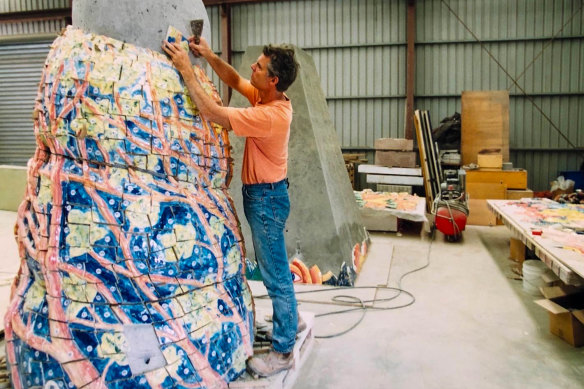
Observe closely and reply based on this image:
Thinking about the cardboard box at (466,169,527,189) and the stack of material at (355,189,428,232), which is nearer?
the stack of material at (355,189,428,232)

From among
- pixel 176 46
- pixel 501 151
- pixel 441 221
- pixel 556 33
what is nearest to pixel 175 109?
pixel 176 46

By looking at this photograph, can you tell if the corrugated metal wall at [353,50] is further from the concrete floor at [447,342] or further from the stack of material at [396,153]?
the concrete floor at [447,342]

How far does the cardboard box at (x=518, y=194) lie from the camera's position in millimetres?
9289

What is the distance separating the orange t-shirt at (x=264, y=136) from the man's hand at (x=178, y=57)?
0.32 metres

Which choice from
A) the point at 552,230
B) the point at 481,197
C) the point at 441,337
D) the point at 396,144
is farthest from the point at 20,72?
the point at 552,230

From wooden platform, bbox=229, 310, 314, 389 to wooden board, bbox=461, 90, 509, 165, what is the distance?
25.6ft

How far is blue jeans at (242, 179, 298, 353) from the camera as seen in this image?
2.81 meters

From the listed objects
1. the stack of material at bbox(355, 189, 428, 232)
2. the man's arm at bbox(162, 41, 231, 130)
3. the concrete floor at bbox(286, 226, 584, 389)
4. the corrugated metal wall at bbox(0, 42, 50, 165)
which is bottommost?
the concrete floor at bbox(286, 226, 584, 389)

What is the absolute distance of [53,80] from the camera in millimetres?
2377

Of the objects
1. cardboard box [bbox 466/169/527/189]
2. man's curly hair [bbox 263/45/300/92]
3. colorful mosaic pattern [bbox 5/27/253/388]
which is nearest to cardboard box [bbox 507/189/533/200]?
cardboard box [bbox 466/169/527/189]

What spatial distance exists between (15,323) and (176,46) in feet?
5.58

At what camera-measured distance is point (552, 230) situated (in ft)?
16.3

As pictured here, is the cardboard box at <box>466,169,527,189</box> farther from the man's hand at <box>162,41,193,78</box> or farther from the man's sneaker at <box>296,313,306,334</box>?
the man's hand at <box>162,41,193,78</box>

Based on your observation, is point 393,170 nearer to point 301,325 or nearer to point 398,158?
point 398,158
